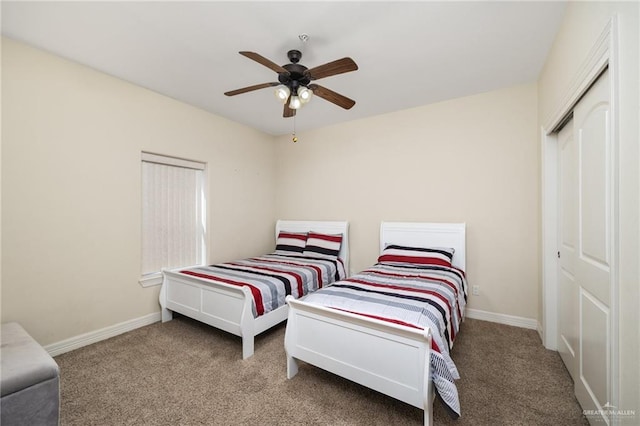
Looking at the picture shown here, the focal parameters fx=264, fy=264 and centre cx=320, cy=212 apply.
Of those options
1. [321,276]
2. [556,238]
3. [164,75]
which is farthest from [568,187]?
[164,75]

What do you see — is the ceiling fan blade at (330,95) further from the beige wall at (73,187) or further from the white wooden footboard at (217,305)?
the beige wall at (73,187)

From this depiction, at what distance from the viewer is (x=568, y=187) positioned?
2.00m

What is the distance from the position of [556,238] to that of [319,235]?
2593 millimetres

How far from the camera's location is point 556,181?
2.34 metres

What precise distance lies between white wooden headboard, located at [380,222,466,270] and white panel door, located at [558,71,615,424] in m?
1.09

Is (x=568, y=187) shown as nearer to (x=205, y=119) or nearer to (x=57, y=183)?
(x=205, y=119)

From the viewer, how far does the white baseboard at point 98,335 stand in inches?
90.3

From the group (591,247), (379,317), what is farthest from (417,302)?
(591,247)

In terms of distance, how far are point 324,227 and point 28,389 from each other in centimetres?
319

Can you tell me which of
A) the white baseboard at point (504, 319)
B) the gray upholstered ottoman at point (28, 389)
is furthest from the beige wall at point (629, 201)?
the gray upholstered ottoman at point (28, 389)

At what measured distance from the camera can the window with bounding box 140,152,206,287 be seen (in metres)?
2.99

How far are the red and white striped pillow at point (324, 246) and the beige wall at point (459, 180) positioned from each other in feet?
0.98

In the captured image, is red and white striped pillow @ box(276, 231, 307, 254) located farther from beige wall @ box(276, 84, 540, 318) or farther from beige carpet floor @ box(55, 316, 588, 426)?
beige carpet floor @ box(55, 316, 588, 426)

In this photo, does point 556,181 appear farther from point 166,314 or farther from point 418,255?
point 166,314
